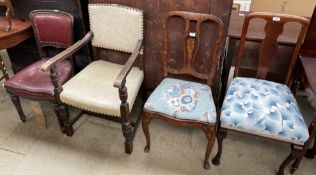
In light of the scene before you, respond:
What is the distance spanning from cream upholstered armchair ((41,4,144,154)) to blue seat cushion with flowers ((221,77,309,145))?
2.23ft

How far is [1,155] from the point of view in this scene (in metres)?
1.89

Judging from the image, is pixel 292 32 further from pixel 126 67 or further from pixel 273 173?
pixel 126 67

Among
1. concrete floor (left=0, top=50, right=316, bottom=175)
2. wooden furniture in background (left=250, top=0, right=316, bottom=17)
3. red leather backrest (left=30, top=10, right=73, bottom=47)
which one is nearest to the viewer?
concrete floor (left=0, top=50, right=316, bottom=175)

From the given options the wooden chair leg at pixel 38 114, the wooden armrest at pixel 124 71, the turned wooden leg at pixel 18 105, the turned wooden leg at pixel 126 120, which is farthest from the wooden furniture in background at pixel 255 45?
the turned wooden leg at pixel 18 105

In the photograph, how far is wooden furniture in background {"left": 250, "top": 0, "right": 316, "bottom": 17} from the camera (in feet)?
9.91

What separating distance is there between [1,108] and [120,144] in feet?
4.24

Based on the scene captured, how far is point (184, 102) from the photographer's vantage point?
63.9 inches

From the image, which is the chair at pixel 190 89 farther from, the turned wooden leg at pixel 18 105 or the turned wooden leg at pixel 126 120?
the turned wooden leg at pixel 18 105

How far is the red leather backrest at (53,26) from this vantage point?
1.94 meters

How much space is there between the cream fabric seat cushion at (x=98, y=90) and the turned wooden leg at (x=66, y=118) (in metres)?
0.12

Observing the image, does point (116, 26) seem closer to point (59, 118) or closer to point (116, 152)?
point (59, 118)

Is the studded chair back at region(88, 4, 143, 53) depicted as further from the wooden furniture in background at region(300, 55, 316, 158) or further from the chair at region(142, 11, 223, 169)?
the wooden furniture in background at region(300, 55, 316, 158)

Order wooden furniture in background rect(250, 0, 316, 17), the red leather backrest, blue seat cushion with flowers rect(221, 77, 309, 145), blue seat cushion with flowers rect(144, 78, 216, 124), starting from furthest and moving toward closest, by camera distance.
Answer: wooden furniture in background rect(250, 0, 316, 17)
the red leather backrest
blue seat cushion with flowers rect(144, 78, 216, 124)
blue seat cushion with flowers rect(221, 77, 309, 145)

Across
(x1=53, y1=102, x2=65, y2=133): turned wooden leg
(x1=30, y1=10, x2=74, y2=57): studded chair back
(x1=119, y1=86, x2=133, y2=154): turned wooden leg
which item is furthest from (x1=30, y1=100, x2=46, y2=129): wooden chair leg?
(x1=119, y1=86, x2=133, y2=154): turned wooden leg
